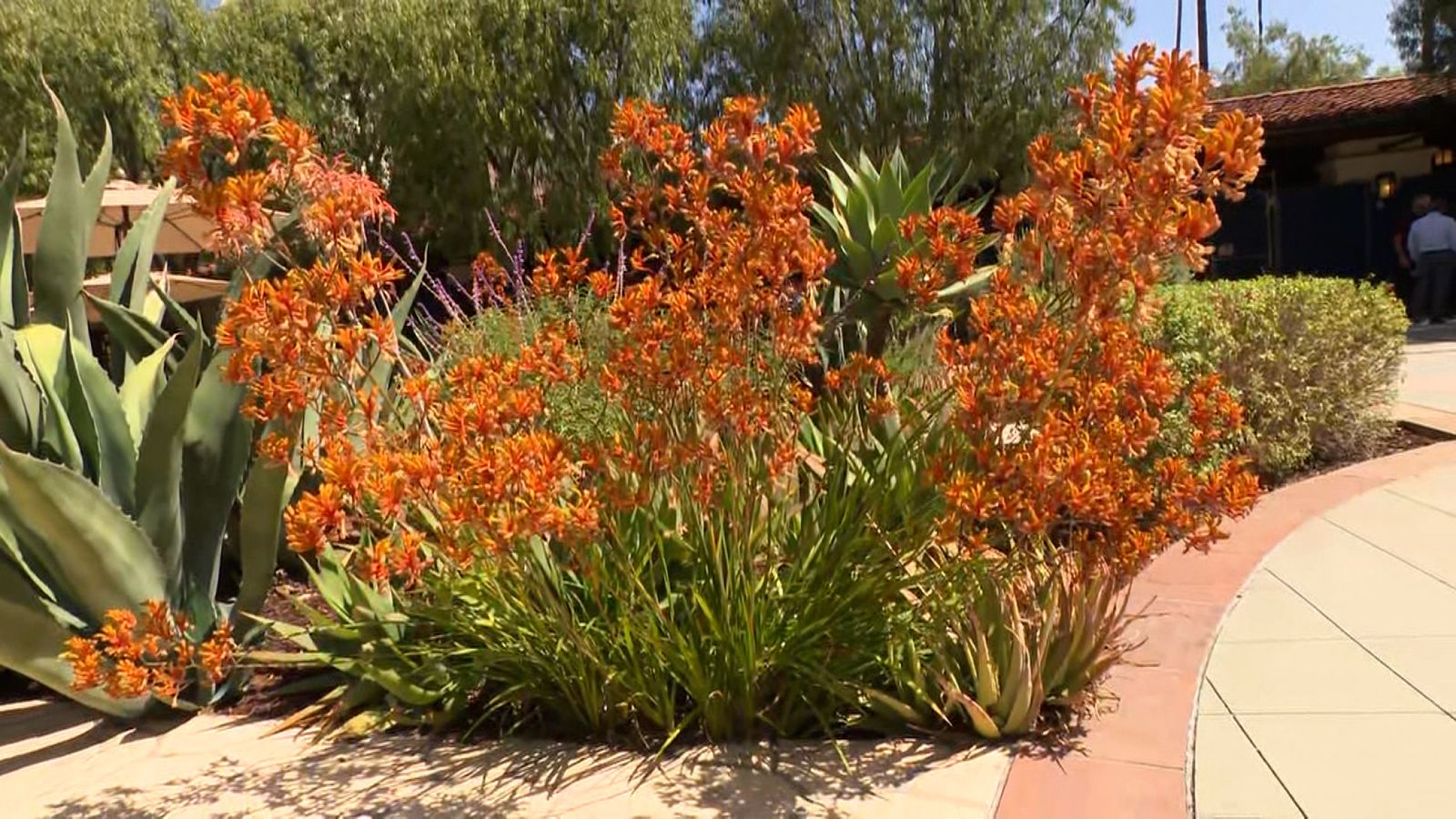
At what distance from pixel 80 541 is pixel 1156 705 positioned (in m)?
3.38

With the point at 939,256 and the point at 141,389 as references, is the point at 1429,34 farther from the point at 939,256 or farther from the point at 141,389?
the point at 141,389

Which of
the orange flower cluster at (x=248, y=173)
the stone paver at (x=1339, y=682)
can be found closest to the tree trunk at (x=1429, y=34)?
the stone paver at (x=1339, y=682)

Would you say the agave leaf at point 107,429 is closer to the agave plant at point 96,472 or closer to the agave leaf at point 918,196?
the agave plant at point 96,472

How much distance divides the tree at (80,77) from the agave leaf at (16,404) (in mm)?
14779

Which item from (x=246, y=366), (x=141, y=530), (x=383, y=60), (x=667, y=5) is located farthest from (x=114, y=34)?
(x=246, y=366)

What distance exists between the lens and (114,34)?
17.1 m

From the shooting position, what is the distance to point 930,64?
48.7ft

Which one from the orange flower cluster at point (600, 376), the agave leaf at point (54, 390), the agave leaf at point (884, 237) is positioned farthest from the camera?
the agave leaf at point (884, 237)

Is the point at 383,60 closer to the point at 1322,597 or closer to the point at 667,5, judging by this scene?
the point at 667,5

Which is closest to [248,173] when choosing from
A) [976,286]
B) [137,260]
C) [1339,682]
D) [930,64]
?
[137,260]

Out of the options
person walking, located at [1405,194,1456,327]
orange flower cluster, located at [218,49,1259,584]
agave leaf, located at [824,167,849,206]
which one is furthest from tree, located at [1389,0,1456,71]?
orange flower cluster, located at [218,49,1259,584]

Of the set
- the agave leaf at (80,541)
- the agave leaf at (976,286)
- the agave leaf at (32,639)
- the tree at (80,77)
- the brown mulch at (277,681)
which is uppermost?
the tree at (80,77)

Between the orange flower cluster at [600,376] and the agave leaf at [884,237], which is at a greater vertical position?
the agave leaf at [884,237]

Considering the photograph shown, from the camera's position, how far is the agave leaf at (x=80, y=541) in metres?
3.33
